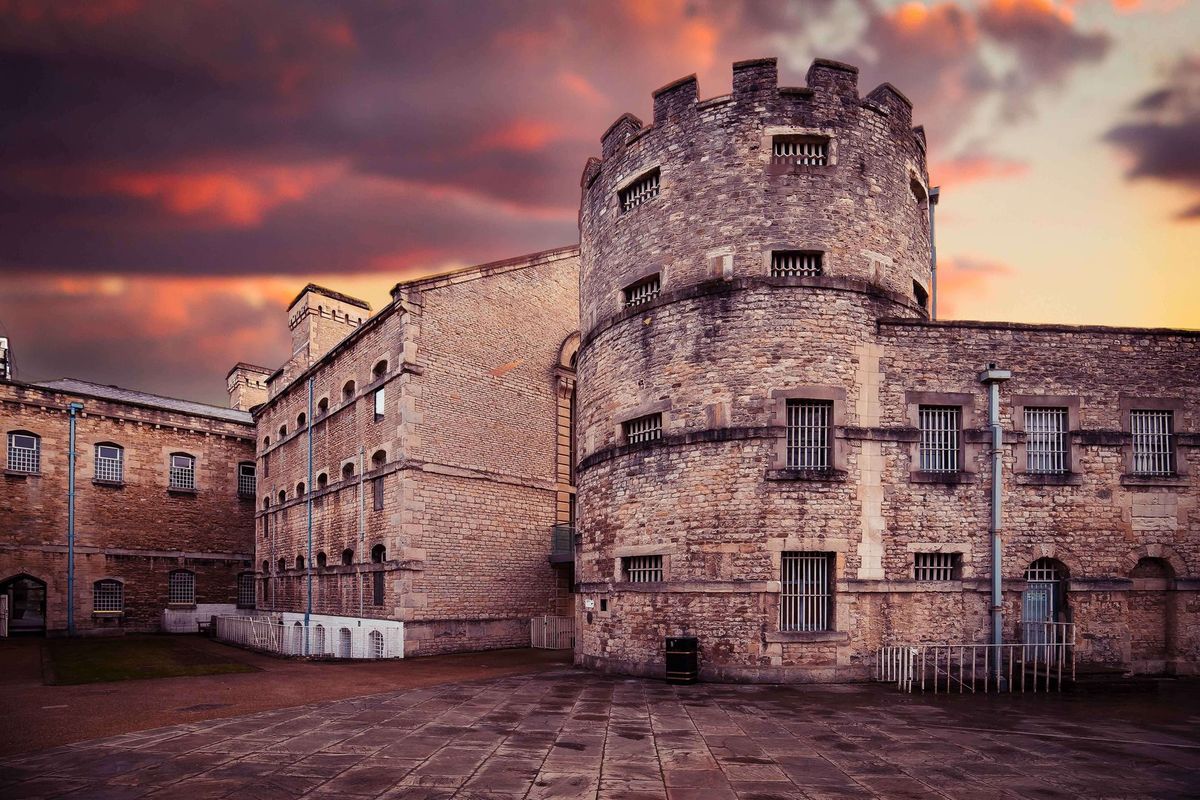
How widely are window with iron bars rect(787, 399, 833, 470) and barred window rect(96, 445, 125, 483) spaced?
3182cm

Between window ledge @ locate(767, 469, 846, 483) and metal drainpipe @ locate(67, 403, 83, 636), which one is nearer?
window ledge @ locate(767, 469, 846, 483)

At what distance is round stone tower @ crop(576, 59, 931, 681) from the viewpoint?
15.8 metres

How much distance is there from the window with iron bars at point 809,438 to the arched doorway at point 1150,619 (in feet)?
23.9

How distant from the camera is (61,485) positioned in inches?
1278

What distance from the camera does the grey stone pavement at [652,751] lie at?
787 cm

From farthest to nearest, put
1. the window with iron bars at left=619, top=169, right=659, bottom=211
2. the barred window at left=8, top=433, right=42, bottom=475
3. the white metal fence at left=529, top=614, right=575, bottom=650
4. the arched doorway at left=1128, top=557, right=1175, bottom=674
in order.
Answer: the barred window at left=8, top=433, right=42, bottom=475
the white metal fence at left=529, top=614, right=575, bottom=650
the window with iron bars at left=619, top=169, right=659, bottom=211
the arched doorway at left=1128, top=557, right=1175, bottom=674

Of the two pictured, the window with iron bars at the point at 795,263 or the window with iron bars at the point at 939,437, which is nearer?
the window with iron bars at the point at 939,437

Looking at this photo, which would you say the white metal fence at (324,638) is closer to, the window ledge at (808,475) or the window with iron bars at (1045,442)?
the window ledge at (808,475)

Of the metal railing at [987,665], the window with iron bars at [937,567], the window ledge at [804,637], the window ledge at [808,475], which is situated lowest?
the metal railing at [987,665]

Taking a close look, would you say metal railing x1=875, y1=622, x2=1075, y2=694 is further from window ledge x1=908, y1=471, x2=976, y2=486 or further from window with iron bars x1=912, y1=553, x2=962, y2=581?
window ledge x1=908, y1=471, x2=976, y2=486

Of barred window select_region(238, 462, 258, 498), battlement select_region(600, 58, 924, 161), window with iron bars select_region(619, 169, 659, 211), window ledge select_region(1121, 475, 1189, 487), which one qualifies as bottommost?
barred window select_region(238, 462, 258, 498)

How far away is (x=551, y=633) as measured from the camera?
2470 cm

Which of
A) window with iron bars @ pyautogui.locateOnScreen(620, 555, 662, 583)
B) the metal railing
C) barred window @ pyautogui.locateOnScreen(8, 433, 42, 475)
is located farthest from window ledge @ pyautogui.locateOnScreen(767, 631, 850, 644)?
barred window @ pyautogui.locateOnScreen(8, 433, 42, 475)

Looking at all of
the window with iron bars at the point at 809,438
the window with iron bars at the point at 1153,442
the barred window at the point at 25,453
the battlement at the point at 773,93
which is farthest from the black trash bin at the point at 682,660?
the barred window at the point at 25,453
